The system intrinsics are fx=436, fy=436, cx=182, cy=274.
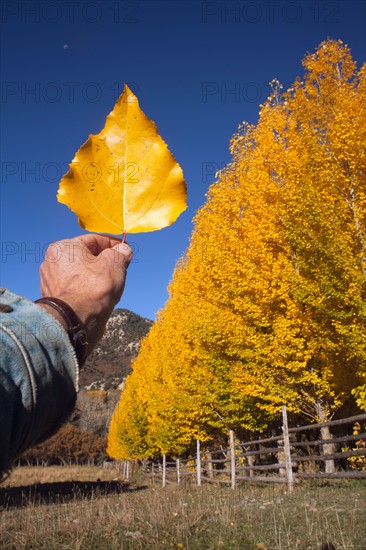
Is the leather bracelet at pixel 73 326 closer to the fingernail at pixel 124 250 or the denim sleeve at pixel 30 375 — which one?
the denim sleeve at pixel 30 375

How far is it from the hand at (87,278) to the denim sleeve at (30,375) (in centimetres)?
16

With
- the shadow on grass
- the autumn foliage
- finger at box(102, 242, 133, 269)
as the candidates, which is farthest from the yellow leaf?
the shadow on grass

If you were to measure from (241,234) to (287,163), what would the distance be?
2149 mm

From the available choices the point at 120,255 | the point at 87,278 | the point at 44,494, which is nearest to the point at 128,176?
the point at 120,255

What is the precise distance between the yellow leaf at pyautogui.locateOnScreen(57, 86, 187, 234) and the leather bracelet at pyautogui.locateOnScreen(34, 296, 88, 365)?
0.69 metres

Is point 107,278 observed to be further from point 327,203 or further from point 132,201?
point 327,203

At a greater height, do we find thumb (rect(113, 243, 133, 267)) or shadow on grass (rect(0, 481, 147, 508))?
thumb (rect(113, 243, 133, 267))

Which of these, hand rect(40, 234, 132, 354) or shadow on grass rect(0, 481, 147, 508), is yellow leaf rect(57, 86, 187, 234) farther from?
shadow on grass rect(0, 481, 147, 508)

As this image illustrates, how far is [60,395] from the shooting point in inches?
27.8

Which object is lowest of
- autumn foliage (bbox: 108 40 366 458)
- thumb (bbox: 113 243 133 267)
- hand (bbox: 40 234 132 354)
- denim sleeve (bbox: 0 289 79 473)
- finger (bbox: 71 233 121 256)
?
denim sleeve (bbox: 0 289 79 473)

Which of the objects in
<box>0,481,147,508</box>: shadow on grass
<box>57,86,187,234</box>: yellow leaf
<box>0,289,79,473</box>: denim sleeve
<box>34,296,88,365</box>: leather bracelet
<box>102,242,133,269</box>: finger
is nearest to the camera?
<box>0,289,79,473</box>: denim sleeve

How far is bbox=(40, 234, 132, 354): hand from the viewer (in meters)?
0.96

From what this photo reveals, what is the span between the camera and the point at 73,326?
83 cm

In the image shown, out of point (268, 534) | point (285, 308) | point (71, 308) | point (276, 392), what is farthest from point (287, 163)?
point (71, 308)
